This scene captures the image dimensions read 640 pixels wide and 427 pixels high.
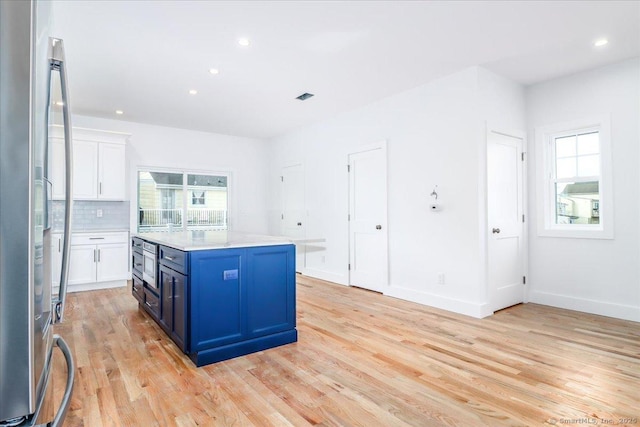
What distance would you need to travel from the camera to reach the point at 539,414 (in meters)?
1.95

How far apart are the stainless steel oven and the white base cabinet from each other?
200cm

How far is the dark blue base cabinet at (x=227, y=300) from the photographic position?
2.57m

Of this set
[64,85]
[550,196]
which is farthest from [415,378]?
[550,196]

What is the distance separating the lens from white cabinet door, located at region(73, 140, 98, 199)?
511 cm

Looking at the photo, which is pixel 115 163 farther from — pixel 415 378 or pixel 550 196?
pixel 550 196

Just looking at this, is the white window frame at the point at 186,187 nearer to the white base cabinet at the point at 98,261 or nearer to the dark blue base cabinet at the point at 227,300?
the white base cabinet at the point at 98,261

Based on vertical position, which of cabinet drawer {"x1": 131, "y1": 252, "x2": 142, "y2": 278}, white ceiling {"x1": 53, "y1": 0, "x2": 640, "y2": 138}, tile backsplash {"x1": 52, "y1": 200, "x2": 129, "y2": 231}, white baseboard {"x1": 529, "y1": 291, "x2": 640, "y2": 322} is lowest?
white baseboard {"x1": 529, "y1": 291, "x2": 640, "y2": 322}

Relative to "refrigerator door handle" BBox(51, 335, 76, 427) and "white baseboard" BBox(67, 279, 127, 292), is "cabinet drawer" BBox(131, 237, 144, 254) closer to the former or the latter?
"white baseboard" BBox(67, 279, 127, 292)

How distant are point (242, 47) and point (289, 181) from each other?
144 inches

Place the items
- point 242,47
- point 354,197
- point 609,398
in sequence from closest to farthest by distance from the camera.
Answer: point 609,398 < point 242,47 < point 354,197

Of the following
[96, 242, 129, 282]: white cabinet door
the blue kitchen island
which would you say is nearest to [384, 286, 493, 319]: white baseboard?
the blue kitchen island

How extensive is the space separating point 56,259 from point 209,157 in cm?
630

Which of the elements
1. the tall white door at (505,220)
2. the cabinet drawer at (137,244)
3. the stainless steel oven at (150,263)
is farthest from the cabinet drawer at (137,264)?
the tall white door at (505,220)

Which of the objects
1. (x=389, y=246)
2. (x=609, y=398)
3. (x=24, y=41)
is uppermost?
(x=24, y=41)
